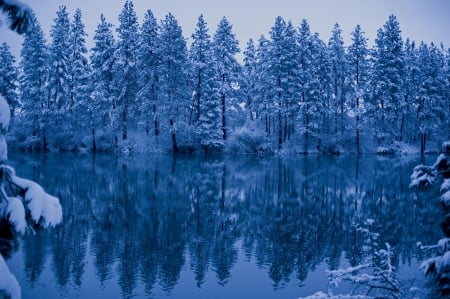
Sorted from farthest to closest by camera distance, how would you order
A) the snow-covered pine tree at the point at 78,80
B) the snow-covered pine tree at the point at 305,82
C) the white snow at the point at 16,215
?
the snow-covered pine tree at the point at 305,82 < the snow-covered pine tree at the point at 78,80 < the white snow at the point at 16,215

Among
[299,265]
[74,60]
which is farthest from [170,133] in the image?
[299,265]

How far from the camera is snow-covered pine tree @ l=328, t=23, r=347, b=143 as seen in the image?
178ft

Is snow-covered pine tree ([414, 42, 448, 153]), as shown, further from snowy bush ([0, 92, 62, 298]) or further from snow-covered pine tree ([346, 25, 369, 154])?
snowy bush ([0, 92, 62, 298])

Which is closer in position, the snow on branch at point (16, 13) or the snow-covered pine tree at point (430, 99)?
the snow on branch at point (16, 13)

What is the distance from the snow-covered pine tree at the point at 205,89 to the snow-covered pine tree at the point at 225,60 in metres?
1.18

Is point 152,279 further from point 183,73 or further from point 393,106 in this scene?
point 393,106

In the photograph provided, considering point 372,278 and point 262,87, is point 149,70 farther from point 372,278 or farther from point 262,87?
point 372,278

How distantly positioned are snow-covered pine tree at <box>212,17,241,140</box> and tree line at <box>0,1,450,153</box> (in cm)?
14

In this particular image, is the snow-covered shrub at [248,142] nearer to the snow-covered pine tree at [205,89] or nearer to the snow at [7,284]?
the snow-covered pine tree at [205,89]

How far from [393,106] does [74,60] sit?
39748mm

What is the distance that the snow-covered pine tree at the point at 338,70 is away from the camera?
54.2 m

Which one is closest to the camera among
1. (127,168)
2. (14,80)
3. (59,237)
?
(59,237)

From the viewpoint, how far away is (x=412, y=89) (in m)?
57.8

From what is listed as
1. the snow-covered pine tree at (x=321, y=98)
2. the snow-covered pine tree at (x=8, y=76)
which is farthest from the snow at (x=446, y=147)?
the snow-covered pine tree at (x=8, y=76)
